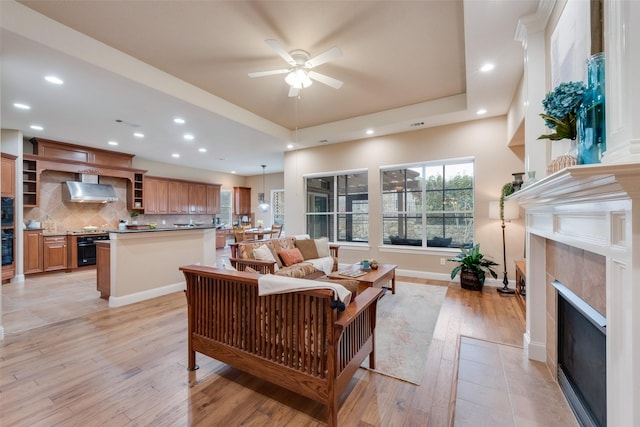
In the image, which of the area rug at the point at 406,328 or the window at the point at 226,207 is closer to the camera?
the area rug at the point at 406,328

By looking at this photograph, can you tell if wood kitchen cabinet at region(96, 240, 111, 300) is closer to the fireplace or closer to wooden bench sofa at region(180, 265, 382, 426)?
wooden bench sofa at region(180, 265, 382, 426)

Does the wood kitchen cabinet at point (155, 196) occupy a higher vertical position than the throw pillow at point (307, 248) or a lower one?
higher

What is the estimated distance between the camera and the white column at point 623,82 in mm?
960

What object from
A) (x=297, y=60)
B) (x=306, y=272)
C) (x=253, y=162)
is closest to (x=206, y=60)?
(x=297, y=60)

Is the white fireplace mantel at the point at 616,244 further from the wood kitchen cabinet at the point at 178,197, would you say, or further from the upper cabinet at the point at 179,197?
the wood kitchen cabinet at the point at 178,197

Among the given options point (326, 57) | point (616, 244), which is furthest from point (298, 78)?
point (616, 244)

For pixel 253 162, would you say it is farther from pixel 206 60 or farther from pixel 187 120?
pixel 206 60

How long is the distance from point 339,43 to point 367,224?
3.76 m

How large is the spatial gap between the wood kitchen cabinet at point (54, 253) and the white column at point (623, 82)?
8.35 meters

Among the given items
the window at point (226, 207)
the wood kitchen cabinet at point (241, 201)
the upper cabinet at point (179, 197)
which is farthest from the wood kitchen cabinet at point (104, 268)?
the wood kitchen cabinet at point (241, 201)

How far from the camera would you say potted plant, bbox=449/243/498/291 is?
4.30 m

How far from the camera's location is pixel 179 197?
841 centimetres

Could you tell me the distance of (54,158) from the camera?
5.75 m

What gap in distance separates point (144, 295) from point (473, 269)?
5.21 metres
